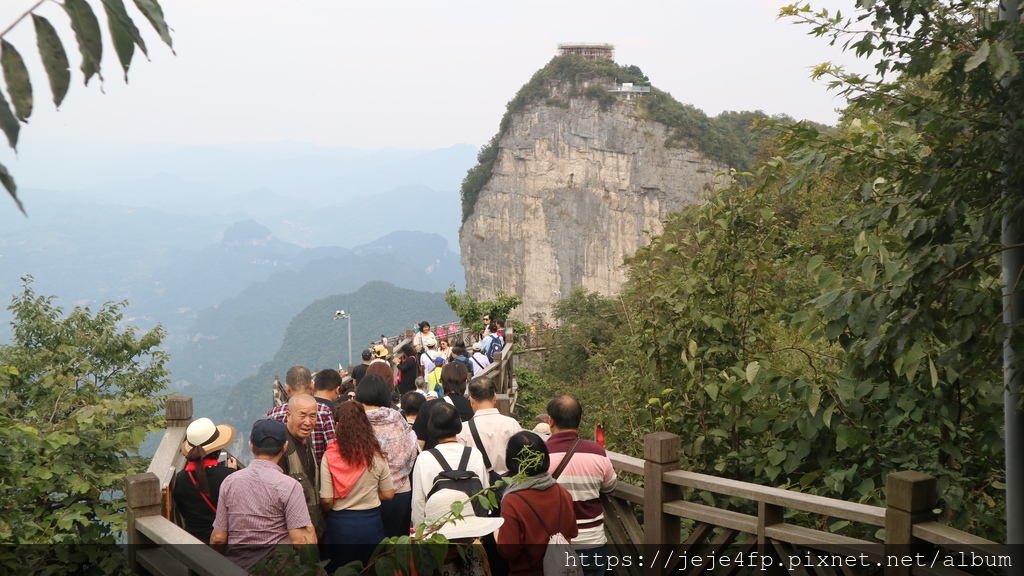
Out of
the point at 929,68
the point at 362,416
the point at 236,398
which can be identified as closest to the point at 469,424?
the point at 362,416

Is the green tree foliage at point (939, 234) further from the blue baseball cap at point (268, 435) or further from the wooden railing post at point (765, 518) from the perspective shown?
the blue baseball cap at point (268, 435)

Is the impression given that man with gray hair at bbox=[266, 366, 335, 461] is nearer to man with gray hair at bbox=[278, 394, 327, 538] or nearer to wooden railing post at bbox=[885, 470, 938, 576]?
man with gray hair at bbox=[278, 394, 327, 538]

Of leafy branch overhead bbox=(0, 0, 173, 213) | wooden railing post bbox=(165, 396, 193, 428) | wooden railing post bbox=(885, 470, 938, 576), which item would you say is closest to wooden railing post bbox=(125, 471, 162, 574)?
wooden railing post bbox=(165, 396, 193, 428)

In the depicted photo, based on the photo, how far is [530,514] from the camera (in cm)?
321

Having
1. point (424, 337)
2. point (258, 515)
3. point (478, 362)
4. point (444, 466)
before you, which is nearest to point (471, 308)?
point (424, 337)

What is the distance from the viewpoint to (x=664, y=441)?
385 cm

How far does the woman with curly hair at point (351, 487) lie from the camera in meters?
3.82

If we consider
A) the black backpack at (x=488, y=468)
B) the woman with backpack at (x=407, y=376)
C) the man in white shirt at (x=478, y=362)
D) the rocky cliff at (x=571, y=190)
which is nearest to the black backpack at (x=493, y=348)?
the man in white shirt at (x=478, y=362)

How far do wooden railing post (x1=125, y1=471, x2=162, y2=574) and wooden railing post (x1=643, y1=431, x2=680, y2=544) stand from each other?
2.21 meters

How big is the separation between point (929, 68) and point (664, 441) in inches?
78.9

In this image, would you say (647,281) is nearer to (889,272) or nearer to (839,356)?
(839,356)

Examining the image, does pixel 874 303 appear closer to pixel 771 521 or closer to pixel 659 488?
pixel 771 521

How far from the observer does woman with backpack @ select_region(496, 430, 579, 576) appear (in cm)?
319

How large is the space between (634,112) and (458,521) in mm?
70497
